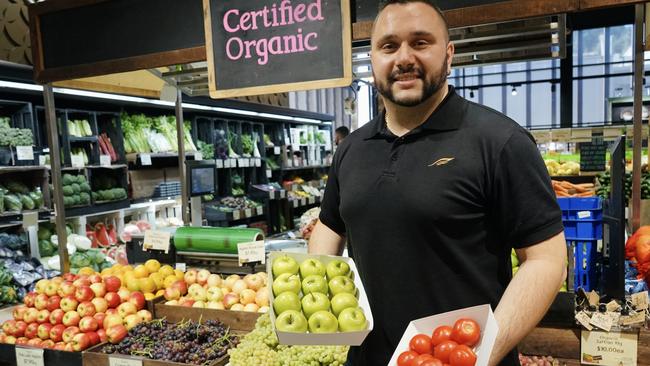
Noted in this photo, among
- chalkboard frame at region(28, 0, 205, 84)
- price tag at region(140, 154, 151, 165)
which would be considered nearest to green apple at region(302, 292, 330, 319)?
chalkboard frame at region(28, 0, 205, 84)

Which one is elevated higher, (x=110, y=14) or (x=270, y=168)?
(x=110, y=14)

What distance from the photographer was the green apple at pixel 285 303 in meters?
1.37

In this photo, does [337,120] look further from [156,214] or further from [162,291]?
[162,291]

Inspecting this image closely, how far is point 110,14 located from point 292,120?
21.3 ft

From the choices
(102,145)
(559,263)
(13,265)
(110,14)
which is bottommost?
(13,265)

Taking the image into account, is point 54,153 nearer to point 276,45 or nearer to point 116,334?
point 116,334

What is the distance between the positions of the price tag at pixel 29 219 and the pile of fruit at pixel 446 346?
4083 millimetres

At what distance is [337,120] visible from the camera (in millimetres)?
12016

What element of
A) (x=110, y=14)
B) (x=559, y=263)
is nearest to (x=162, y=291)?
(x=110, y=14)

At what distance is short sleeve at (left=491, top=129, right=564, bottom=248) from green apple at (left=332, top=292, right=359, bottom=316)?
46 centimetres

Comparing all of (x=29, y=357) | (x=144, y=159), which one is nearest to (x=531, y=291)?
(x=29, y=357)

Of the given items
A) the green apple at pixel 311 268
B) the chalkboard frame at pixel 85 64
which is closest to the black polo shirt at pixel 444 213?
the green apple at pixel 311 268

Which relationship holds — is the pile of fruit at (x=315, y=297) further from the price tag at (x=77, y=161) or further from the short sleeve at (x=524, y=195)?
the price tag at (x=77, y=161)

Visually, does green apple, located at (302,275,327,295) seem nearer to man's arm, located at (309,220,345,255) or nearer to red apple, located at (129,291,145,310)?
man's arm, located at (309,220,345,255)
